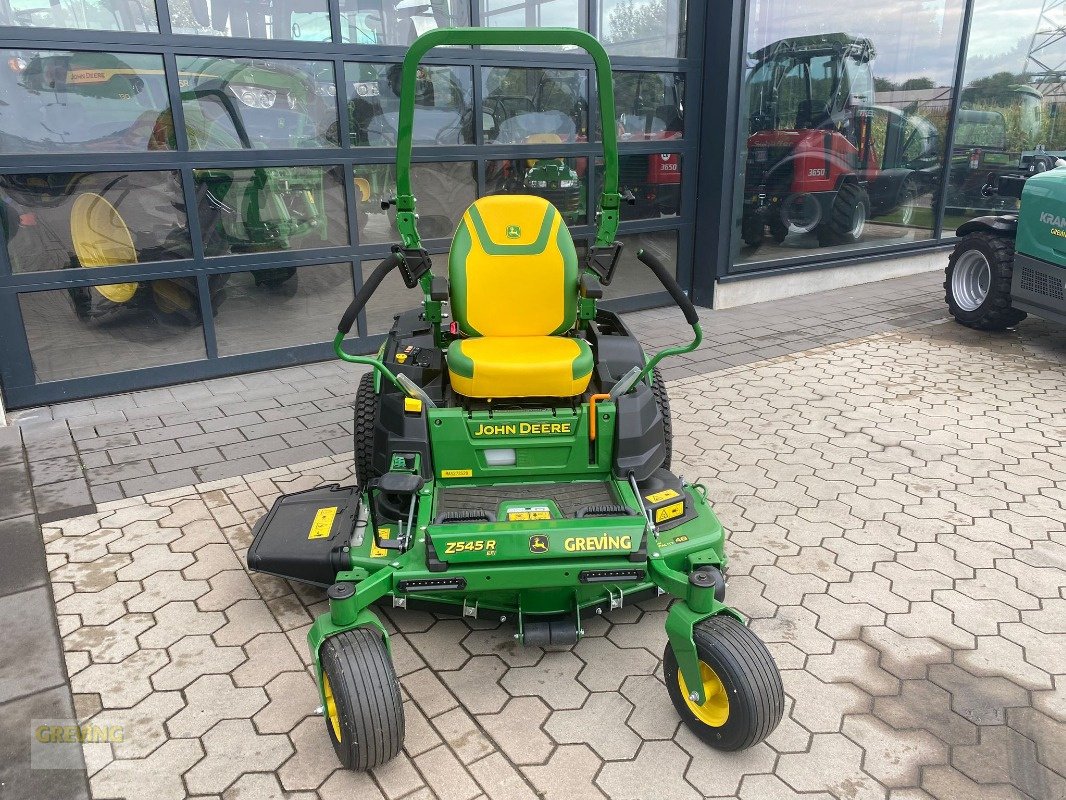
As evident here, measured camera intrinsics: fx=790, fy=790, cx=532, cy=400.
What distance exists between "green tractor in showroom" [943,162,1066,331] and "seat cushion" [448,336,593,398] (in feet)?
14.7

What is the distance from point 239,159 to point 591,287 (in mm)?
3107

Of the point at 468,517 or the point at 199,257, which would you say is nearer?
the point at 468,517

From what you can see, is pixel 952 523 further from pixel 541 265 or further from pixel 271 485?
pixel 271 485

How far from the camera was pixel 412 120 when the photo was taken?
345 centimetres

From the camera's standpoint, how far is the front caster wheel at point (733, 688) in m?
2.14

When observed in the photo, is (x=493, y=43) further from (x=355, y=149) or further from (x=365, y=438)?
(x=355, y=149)

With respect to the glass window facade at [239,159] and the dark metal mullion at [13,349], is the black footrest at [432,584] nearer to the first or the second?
the glass window facade at [239,159]

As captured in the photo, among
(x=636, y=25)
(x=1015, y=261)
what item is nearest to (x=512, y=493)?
(x=1015, y=261)

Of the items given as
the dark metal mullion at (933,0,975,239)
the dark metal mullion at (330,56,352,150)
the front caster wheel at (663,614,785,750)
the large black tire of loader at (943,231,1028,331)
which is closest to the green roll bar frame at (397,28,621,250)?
the front caster wheel at (663,614,785,750)

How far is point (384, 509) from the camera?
2916 mm

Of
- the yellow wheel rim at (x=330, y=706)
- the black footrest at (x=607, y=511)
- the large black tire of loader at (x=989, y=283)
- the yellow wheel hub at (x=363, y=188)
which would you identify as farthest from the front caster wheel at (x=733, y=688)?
the large black tire of loader at (x=989, y=283)

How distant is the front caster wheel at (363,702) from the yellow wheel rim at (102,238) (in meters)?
3.97

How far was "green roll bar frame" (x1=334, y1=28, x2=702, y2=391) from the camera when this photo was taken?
10.0 feet

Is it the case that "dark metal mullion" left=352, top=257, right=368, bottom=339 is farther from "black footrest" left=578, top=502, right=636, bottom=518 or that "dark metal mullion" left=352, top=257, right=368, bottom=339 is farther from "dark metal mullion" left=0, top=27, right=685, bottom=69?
"black footrest" left=578, top=502, right=636, bottom=518
